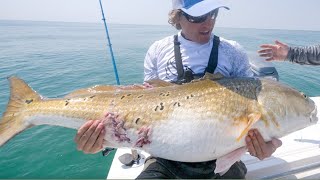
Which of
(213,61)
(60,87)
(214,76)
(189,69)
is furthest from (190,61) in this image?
(60,87)

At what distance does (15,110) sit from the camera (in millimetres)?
2818

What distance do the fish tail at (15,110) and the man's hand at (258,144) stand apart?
2183 mm

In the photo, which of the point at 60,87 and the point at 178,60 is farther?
the point at 60,87

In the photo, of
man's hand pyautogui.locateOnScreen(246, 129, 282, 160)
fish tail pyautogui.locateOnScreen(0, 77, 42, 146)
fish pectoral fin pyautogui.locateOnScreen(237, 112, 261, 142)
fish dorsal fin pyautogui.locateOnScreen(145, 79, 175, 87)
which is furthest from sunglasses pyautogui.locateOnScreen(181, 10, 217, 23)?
fish tail pyautogui.locateOnScreen(0, 77, 42, 146)

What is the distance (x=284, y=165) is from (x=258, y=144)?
1360 mm

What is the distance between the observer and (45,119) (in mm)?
2773

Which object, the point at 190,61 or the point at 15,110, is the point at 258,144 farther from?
the point at 15,110

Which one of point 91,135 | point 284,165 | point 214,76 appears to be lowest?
point 284,165

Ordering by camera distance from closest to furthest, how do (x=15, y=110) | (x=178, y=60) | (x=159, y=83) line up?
(x=15, y=110) < (x=159, y=83) < (x=178, y=60)

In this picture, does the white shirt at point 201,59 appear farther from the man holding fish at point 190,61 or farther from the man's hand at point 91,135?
the man's hand at point 91,135

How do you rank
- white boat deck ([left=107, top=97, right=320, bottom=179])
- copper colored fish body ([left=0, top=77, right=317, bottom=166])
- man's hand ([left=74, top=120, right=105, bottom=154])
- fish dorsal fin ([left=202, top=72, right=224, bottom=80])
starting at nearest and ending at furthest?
copper colored fish body ([left=0, top=77, right=317, bottom=166]) → man's hand ([left=74, top=120, right=105, bottom=154]) → fish dorsal fin ([left=202, top=72, right=224, bottom=80]) → white boat deck ([left=107, top=97, right=320, bottom=179])

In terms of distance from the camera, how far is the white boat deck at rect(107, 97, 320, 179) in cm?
339

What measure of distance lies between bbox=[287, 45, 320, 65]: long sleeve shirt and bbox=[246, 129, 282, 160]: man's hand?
7.58ft

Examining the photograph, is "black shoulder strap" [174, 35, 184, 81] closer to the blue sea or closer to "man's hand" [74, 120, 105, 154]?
"man's hand" [74, 120, 105, 154]
